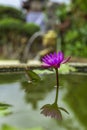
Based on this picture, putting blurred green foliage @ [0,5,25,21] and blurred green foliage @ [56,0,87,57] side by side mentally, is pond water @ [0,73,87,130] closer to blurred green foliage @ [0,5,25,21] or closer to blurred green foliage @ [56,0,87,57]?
blurred green foliage @ [56,0,87,57]

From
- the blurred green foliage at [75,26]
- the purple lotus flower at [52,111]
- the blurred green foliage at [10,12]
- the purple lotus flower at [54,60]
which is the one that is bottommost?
the purple lotus flower at [52,111]

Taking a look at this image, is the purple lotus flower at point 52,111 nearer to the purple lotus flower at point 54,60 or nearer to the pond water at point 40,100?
the pond water at point 40,100

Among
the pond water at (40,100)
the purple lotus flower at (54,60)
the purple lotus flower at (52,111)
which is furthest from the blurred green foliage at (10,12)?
the purple lotus flower at (52,111)

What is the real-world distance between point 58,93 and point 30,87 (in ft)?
0.62

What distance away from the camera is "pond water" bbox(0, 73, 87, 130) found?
116 centimetres

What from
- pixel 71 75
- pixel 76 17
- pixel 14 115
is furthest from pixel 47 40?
pixel 14 115

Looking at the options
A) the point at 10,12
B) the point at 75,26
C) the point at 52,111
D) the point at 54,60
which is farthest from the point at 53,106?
the point at 10,12

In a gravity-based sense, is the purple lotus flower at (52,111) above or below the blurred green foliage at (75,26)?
below

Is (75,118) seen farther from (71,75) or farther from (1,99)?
(71,75)

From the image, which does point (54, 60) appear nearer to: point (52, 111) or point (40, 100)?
point (40, 100)

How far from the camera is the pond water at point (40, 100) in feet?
3.82

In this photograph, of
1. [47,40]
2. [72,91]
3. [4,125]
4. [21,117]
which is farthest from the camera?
[47,40]

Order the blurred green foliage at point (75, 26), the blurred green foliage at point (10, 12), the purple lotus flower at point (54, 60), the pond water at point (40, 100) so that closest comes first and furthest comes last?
the pond water at point (40, 100), the purple lotus flower at point (54, 60), the blurred green foliage at point (75, 26), the blurred green foliage at point (10, 12)

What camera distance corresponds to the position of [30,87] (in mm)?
1800
